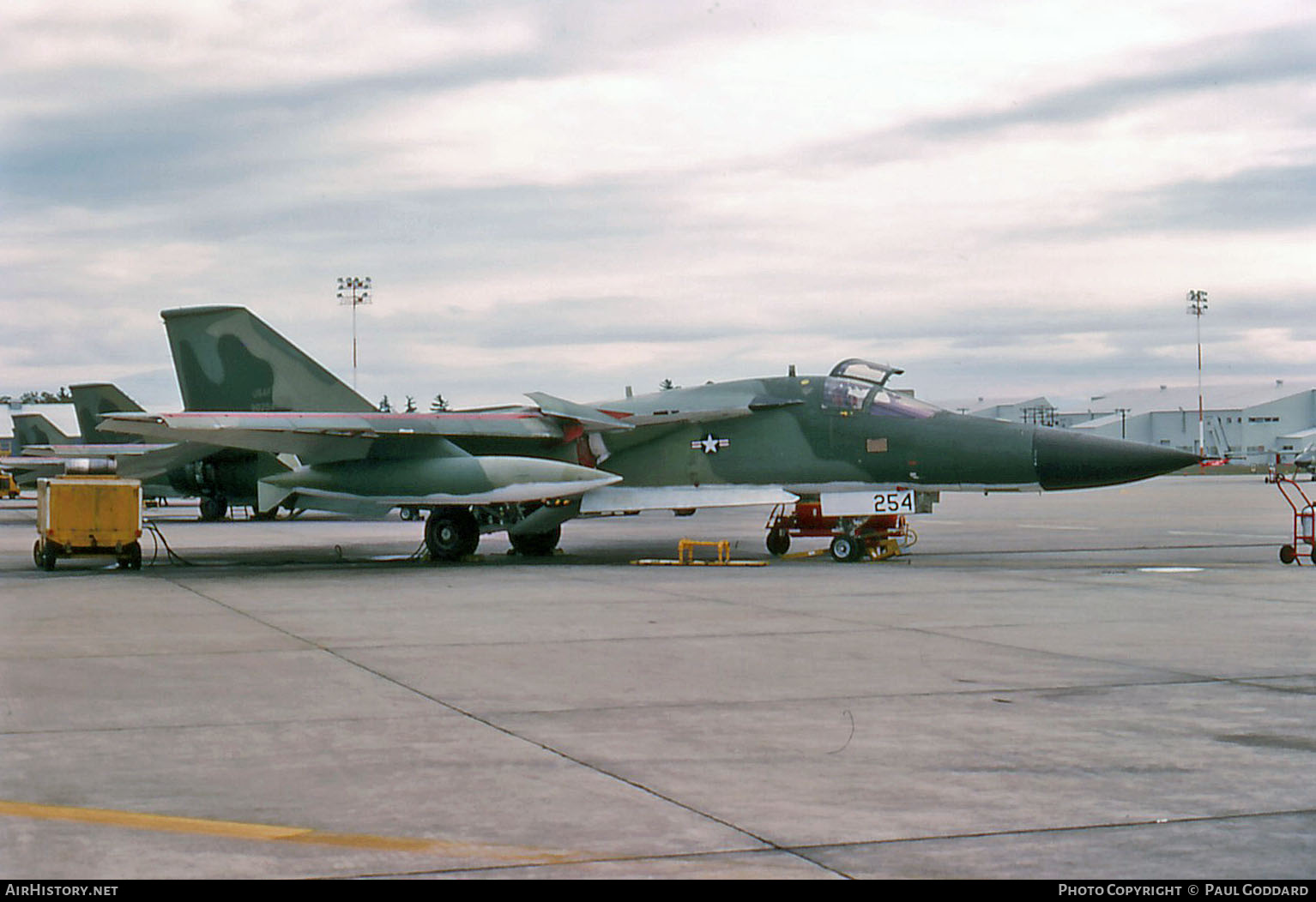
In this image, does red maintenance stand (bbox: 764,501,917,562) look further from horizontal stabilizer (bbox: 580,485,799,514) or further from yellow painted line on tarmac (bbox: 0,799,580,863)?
yellow painted line on tarmac (bbox: 0,799,580,863)

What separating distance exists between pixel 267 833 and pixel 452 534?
15.8m

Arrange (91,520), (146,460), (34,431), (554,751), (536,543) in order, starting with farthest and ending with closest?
(34,431) → (146,460) → (536,543) → (91,520) → (554,751)

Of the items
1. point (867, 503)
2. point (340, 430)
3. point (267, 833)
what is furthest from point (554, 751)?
point (340, 430)

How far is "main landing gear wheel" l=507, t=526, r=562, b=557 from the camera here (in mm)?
22219

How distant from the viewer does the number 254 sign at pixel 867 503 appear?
62.2 feet

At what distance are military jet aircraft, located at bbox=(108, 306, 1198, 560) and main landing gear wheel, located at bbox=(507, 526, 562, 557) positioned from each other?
0.39 metres

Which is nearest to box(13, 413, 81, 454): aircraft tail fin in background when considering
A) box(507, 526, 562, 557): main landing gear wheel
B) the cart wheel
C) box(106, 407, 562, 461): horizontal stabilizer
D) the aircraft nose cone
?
box(507, 526, 562, 557): main landing gear wheel

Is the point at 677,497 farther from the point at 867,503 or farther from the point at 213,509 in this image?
the point at 213,509

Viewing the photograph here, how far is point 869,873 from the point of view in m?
4.60

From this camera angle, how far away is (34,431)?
56.7 m

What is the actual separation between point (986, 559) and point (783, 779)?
49.4 feet
